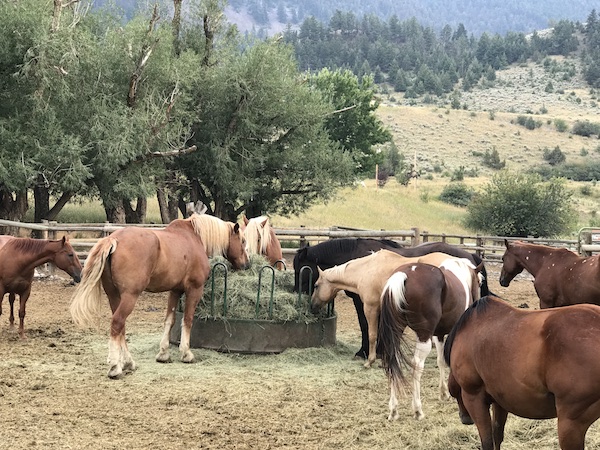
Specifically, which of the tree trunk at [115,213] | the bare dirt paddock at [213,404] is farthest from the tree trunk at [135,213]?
the bare dirt paddock at [213,404]

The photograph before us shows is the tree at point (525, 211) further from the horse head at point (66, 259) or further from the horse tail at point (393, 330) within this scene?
the horse tail at point (393, 330)

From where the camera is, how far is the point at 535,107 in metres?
87.6

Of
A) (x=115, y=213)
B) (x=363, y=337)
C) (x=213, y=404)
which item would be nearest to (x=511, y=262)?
(x=363, y=337)

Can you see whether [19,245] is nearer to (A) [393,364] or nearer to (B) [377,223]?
(A) [393,364]

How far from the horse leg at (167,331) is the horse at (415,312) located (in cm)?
298

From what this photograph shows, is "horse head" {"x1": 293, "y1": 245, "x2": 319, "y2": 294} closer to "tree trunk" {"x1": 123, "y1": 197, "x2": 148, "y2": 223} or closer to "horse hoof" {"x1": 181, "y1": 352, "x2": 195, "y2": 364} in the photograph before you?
"horse hoof" {"x1": 181, "y1": 352, "x2": 195, "y2": 364}

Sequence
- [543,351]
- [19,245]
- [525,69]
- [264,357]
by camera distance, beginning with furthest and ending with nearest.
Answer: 1. [525,69]
2. [19,245]
3. [264,357]
4. [543,351]

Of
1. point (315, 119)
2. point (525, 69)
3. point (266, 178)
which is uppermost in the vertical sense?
point (525, 69)

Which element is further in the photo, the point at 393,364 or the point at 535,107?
the point at 535,107

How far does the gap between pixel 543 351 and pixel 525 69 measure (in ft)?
373

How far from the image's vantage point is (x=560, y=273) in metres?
8.97

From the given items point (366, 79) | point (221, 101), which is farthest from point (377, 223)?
point (221, 101)

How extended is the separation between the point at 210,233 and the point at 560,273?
4499mm

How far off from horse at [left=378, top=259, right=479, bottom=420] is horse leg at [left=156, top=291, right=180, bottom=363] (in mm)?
2980
